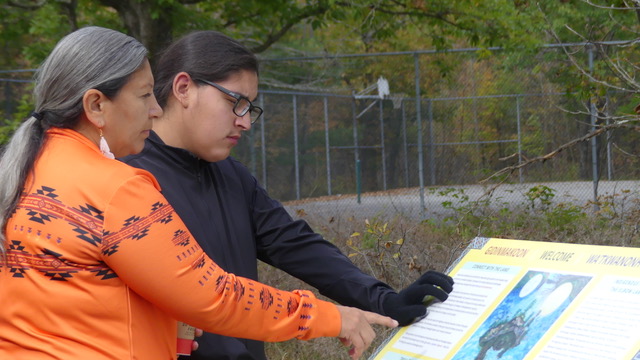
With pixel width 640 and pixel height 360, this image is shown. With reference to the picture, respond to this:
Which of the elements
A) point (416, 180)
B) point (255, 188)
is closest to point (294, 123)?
point (416, 180)

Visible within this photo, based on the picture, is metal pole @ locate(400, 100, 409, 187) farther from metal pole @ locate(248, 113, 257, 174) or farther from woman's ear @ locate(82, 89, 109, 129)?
woman's ear @ locate(82, 89, 109, 129)

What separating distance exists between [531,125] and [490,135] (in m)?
0.84

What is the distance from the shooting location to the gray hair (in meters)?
1.83

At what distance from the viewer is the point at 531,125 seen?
11594 millimetres

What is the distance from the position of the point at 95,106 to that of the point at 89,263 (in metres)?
0.38

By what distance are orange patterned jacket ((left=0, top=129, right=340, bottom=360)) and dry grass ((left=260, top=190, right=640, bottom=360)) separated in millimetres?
3343

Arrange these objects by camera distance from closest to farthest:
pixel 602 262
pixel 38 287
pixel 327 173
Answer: pixel 38 287 < pixel 602 262 < pixel 327 173

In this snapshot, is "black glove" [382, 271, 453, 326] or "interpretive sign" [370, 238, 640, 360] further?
"black glove" [382, 271, 453, 326]

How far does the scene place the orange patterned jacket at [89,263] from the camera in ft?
5.69

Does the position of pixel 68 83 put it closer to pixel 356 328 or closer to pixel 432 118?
pixel 356 328

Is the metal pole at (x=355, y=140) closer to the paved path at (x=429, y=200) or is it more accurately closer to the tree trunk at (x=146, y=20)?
the paved path at (x=429, y=200)

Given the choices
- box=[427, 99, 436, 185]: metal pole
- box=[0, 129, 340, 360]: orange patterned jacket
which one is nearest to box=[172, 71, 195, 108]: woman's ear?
box=[0, 129, 340, 360]: orange patterned jacket

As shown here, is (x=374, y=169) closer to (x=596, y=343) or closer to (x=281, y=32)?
(x=281, y=32)

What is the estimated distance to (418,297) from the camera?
7.82 feet
